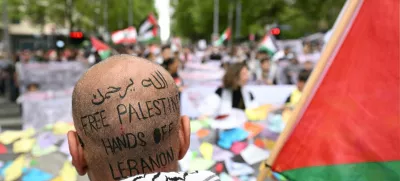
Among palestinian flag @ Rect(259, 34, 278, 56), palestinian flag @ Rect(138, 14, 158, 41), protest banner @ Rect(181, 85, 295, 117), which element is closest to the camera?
protest banner @ Rect(181, 85, 295, 117)

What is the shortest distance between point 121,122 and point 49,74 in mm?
11784

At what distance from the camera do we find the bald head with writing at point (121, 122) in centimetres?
133

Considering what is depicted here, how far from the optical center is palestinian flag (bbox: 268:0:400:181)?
2150 mm

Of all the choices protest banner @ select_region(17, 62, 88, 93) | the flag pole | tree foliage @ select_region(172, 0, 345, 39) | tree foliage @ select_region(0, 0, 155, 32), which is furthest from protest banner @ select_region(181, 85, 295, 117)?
tree foliage @ select_region(172, 0, 345, 39)

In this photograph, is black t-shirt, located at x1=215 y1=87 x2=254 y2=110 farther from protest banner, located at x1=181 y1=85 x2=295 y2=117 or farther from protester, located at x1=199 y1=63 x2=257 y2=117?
protest banner, located at x1=181 y1=85 x2=295 y2=117

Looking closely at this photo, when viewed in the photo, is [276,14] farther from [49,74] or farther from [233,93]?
[233,93]

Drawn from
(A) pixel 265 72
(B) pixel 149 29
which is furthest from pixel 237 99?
(B) pixel 149 29

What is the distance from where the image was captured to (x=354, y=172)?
85.4 inches

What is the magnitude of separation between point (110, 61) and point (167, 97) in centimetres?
21

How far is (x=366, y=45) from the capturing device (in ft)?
7.52

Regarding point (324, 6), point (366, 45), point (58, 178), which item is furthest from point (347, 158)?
point (324, 6)

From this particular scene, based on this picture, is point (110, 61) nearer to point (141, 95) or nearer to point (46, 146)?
point (141, 95)

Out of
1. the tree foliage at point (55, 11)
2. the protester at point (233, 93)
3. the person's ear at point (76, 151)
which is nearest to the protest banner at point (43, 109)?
the protester at point (233, 93)

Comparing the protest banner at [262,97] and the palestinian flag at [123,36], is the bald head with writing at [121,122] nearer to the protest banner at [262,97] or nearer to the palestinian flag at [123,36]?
the protest banner at [262,97]
